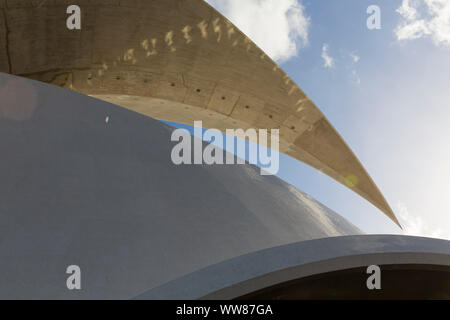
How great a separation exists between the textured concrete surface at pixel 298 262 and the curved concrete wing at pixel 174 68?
296 inches

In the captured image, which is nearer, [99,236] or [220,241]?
[99,236]

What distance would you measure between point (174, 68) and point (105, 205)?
5.98 metres

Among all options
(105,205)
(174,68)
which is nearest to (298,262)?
(105,205)

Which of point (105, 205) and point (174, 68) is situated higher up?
point (174, 68)

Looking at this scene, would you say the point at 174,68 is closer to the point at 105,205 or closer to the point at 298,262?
the point at 105,205

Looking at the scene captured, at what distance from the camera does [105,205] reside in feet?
14.9

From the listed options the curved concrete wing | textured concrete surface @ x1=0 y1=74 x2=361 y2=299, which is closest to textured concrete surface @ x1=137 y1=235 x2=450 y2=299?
textured concrete surface @ x1=0 y1=74 x2=361 y2=299

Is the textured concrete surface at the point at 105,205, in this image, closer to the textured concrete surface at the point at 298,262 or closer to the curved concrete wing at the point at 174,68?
the textured concrete surface at the point at 298,262

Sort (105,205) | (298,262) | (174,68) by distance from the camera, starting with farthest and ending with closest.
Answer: (174,68), (105,205), (298,262)

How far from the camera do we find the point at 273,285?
7.40 feet
